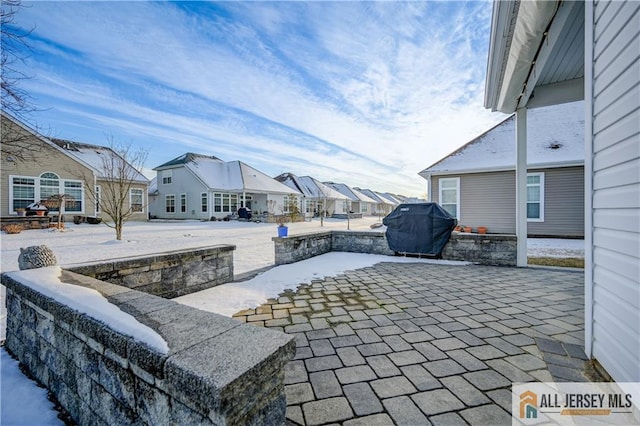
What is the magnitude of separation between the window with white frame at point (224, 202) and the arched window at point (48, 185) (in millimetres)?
9103

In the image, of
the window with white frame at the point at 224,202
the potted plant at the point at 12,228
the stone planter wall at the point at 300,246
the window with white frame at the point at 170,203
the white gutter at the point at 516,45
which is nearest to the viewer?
the white gutter at the point at 516,45

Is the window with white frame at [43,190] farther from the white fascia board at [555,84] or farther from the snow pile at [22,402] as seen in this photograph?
the white fascia board at [555,84]

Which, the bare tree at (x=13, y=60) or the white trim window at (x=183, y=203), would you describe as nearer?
the bare tree at (x=13, y=60)

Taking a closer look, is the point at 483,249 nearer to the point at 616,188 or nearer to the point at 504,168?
the point at 616,188

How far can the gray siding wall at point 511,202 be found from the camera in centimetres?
909

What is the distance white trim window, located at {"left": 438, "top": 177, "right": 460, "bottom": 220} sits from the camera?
34.9ft

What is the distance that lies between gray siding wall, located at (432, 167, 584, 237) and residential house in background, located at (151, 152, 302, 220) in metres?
13.5

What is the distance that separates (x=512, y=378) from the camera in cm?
187

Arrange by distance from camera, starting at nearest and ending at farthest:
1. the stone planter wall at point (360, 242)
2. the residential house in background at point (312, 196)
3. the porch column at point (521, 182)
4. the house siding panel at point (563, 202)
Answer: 1. the porch column at point (521, 182)
2. the stone planter wall at point (360, 242)
3. the house siding panel at point (563, 202)
4. the residential house in background at point (312, 196)

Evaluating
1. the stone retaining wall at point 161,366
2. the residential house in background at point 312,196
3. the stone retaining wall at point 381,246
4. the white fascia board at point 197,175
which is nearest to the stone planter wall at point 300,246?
the stone retaining wall at point 381,246

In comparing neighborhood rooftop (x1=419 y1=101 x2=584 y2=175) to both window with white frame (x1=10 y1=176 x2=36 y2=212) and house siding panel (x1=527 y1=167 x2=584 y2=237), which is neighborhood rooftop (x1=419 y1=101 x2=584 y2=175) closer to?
house siding panel (x1=527 y1=167 x2=584 y2=237)

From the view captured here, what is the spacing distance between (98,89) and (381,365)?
1206cm

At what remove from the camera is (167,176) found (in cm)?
2314

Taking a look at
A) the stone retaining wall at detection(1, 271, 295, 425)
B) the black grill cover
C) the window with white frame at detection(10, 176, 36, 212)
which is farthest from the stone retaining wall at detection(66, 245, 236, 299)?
the window with white frame at detection(10, 176, 36, 212)
